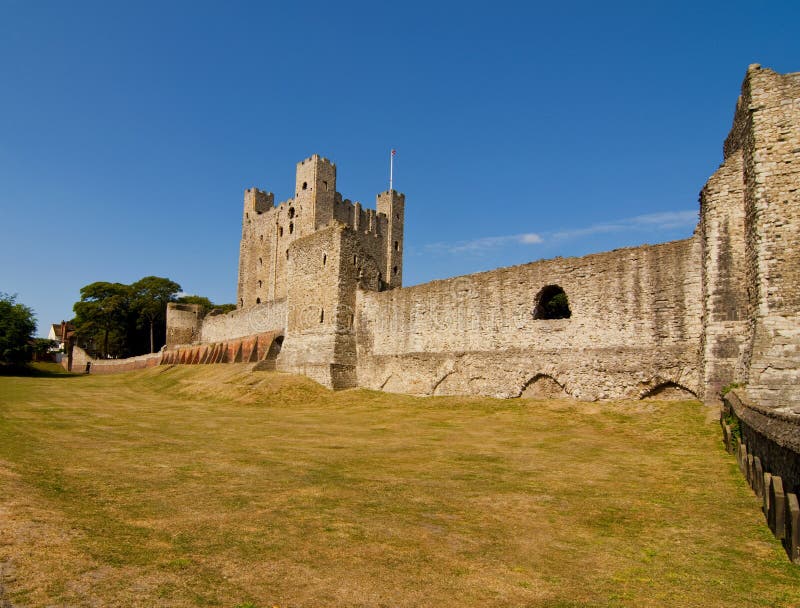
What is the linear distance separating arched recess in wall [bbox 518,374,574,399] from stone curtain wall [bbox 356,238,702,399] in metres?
0.07

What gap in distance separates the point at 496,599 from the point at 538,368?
15.4 meters

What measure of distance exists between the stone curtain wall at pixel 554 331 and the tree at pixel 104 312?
48226mm

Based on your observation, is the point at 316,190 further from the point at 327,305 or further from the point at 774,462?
the point at 774,462

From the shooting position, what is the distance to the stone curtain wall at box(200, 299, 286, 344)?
122 ft

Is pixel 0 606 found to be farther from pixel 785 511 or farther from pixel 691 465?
pixel 691 465

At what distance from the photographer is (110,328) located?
64312 mm

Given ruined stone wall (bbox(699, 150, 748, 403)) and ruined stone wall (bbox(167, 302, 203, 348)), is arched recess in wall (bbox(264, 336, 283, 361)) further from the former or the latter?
ruined stone wall (bbox(167, 302, 203, 348))

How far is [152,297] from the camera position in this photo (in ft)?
220

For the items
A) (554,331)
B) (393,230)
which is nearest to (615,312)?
(554,331)

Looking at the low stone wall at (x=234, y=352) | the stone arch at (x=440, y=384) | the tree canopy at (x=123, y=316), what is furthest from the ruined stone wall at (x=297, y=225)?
the stone arch at (x=440, y=384)

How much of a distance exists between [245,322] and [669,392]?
105 feet

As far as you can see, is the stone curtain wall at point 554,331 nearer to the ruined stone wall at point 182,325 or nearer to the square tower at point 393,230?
the ruined stone wall at point 182,325

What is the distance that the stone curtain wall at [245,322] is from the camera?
37.1m

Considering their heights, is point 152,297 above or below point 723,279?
above
